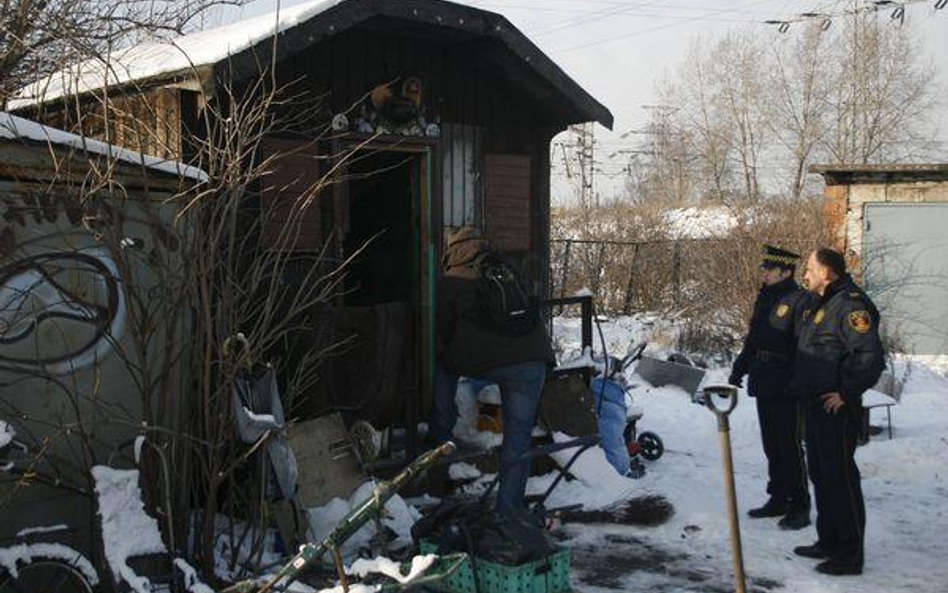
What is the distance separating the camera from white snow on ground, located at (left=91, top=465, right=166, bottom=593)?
4293mm

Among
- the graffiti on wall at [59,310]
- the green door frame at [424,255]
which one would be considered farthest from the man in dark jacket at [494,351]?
the graffiti on wall at [59,310]

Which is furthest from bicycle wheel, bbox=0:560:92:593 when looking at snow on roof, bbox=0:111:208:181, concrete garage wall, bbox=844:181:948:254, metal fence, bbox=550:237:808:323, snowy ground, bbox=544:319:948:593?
Answer: metal fence, bbox=550:237:808:323

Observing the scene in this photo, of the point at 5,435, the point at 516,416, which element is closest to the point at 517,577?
the point at 516,416

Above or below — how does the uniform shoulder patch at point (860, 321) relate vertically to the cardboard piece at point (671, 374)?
above

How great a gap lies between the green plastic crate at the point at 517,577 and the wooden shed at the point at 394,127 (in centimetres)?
239

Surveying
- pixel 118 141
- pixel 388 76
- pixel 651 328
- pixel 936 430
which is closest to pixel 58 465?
pixel 118 141

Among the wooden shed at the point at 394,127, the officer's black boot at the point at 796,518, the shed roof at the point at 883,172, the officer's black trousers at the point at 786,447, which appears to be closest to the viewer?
the wooden shed at the point at 394,127

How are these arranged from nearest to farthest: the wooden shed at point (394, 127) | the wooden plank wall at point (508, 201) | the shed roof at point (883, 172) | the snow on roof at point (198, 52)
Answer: the snow on roof at point (198, 52) → the wooden shed at point (394, 127) → the wooden plank wall at point (508, 201) → the shed roof at point (883, 172)

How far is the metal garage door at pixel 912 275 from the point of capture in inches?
575

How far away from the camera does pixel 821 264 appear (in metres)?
6.14

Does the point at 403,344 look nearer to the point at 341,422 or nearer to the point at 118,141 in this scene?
the point at 341,422

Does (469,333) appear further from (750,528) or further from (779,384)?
(750,528)

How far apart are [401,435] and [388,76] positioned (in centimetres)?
294

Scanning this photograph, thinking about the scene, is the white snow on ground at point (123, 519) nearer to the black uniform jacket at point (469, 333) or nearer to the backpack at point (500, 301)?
the black uniform jacket at point (469, 333)
